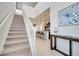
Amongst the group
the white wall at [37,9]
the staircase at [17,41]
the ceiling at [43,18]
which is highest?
the white wall at [37,9]

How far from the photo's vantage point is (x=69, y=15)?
179cm

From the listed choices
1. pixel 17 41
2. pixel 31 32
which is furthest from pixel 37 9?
pixel 17 41

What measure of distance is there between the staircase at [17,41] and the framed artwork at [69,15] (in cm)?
96

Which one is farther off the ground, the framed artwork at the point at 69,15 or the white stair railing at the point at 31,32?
the framed artwork at the point at 69,15

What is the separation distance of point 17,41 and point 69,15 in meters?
1.31

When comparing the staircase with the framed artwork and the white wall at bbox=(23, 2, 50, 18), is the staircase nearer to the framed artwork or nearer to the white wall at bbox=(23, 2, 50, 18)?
the white wall at bbox=(23, 2, 50, 18)

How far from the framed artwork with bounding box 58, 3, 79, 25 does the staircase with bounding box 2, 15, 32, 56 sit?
Answer: 96 centimetres

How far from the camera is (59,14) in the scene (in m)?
2.10

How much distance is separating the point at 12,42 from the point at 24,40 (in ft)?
0.89

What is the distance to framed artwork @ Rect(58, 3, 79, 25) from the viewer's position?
1.69 m

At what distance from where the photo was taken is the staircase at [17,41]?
69.7 inches

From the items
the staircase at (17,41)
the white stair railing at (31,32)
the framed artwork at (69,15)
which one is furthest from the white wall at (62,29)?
the staircase at (17,41)

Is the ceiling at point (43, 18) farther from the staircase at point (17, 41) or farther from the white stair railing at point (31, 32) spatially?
the staircase at point (17, 41)

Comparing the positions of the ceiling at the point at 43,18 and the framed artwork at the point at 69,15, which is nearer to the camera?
the framed artwork at the point at 69,15
